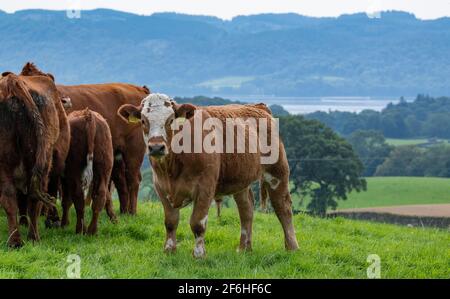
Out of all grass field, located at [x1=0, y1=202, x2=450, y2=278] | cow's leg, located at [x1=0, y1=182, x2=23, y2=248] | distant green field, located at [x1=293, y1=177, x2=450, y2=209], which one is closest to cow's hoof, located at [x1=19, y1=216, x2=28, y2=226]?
grass field, located at [x1=0, y1=202, x2=450, y2=278]

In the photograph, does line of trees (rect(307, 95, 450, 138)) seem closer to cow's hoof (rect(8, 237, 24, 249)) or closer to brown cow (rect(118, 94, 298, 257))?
brown cow (rect(118, 94, 298, 257))

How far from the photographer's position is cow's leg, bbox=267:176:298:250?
34.4 feet

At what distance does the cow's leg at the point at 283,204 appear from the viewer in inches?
413

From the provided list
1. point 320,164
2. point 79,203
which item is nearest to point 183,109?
point 79,203

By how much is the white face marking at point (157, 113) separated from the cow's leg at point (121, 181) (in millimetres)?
4547

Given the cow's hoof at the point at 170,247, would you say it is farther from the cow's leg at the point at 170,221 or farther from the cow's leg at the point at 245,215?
the cow's leg at the point at 245,215

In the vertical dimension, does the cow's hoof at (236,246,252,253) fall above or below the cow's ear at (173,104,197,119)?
below

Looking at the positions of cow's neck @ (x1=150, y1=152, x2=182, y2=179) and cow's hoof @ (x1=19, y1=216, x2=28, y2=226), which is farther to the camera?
cow's hoof @ (x1=19, y1=216, x2=28, y2=226)

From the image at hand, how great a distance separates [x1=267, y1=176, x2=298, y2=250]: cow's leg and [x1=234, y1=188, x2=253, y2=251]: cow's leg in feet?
1.13

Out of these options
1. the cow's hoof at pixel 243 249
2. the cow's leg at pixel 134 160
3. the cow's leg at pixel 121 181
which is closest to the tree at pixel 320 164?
the cow's leg at pixel 134 160

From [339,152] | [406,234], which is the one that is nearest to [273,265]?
[406,234]
